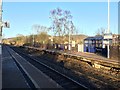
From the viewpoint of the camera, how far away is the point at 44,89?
46.5 ft

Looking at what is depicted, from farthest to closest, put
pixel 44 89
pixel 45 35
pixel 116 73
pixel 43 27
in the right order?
pixel 43 27, pixel 45 35, pixel 116 73, pixel 44 89

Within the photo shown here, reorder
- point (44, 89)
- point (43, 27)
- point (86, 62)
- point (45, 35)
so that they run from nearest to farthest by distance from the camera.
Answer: point (44, 89) → point (86, 62) → point (45, 35) → point (43, 27)

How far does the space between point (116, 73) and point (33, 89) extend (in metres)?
10.9

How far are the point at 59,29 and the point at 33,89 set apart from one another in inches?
2714

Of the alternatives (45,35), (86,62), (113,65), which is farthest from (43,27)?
(113,65)

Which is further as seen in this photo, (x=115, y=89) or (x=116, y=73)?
(x=116, y=73)

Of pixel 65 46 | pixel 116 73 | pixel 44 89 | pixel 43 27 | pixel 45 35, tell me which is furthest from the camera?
pixel 43 27

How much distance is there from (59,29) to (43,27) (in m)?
45.2

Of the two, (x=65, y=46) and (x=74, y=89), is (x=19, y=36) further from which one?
(x=74, y=89)

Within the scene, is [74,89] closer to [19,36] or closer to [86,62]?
[86,62]

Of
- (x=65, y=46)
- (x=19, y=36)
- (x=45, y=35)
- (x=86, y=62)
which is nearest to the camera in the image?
(x=86, y=62)

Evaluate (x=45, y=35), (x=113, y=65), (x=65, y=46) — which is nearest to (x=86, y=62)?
(x=113, y=65)

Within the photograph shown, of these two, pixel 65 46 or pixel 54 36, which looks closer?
pixel 65 46

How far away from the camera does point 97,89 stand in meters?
14.7
